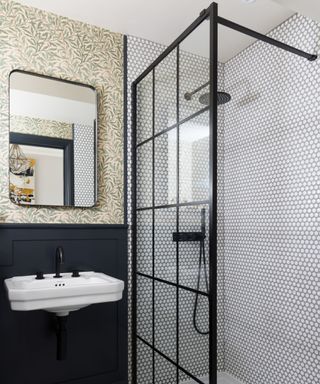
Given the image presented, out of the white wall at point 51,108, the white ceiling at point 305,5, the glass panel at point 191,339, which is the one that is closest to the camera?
the white ceiling at point 305,5

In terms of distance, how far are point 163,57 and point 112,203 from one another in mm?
1034

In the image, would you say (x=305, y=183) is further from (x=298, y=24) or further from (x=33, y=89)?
(x=33, y=89)

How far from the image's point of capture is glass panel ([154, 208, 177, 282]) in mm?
2068

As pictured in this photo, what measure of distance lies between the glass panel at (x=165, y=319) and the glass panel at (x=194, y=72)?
1077mm

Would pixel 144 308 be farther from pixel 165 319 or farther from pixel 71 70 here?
pixel 71 70

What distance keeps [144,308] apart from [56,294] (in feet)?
2.66

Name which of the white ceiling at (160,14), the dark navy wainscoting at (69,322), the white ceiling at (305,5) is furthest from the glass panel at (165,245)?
the white ceiling at (305,5)

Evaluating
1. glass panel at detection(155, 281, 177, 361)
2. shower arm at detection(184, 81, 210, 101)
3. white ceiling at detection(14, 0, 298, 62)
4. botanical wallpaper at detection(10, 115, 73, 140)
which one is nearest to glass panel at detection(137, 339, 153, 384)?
glass panel at detection(155, 281, 177, 361)

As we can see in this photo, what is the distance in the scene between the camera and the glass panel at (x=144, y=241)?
2.29 m

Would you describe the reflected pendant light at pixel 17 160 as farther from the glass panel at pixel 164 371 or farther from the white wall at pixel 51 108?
the glass panel at pixel 164 371

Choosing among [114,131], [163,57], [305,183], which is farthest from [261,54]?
[114,131]

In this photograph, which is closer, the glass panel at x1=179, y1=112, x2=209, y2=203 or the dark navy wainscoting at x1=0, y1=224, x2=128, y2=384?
the glass panel at x1=179, y1=112, x2=209, y2=203

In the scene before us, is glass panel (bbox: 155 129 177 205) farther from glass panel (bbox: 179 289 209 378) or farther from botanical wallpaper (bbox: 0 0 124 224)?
glass panel (bbox: 179 289 209 378)

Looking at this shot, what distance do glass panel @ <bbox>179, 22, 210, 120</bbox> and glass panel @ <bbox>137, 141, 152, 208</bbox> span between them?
1.40 ft
